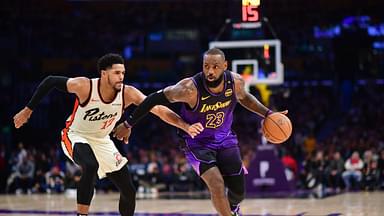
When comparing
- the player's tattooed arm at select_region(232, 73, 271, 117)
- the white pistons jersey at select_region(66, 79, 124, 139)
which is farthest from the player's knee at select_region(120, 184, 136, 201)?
the player's tattooed arm at select_region(232, 73, 271, 117)

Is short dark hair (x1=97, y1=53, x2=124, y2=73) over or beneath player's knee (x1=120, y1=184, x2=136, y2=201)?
over

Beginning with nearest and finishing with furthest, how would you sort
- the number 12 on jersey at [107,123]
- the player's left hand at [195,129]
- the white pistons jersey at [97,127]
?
the player's left hand at [195,129]
the white pistons jersey at [97,127]
the number 12 on jersey at [107,123]

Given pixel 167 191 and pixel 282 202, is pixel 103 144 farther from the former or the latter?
pixel 167 191

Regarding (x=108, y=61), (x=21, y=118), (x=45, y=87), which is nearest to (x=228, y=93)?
(x=108, y=61)

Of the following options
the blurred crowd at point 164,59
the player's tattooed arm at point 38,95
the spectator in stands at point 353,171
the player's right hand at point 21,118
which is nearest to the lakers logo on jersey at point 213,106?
the player's tattooed arm at point 38,95

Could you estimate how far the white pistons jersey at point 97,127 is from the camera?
6.95 meters

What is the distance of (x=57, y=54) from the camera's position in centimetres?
2383

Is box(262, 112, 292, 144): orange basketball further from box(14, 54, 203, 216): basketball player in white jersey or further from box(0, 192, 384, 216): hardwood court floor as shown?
box(0, 192, 384, 216): hardwood court floor

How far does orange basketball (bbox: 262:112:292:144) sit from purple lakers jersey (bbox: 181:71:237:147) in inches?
15.1

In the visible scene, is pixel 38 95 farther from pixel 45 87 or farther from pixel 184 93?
pixel 184 93

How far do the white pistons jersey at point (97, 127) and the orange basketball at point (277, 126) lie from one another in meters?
1.49

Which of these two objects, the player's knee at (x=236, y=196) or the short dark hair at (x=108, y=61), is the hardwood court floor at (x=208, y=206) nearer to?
the player's knee at (x=236, y=196)

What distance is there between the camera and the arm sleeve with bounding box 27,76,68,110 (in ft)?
22.7

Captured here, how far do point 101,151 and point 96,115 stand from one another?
→ 14.4 inches
